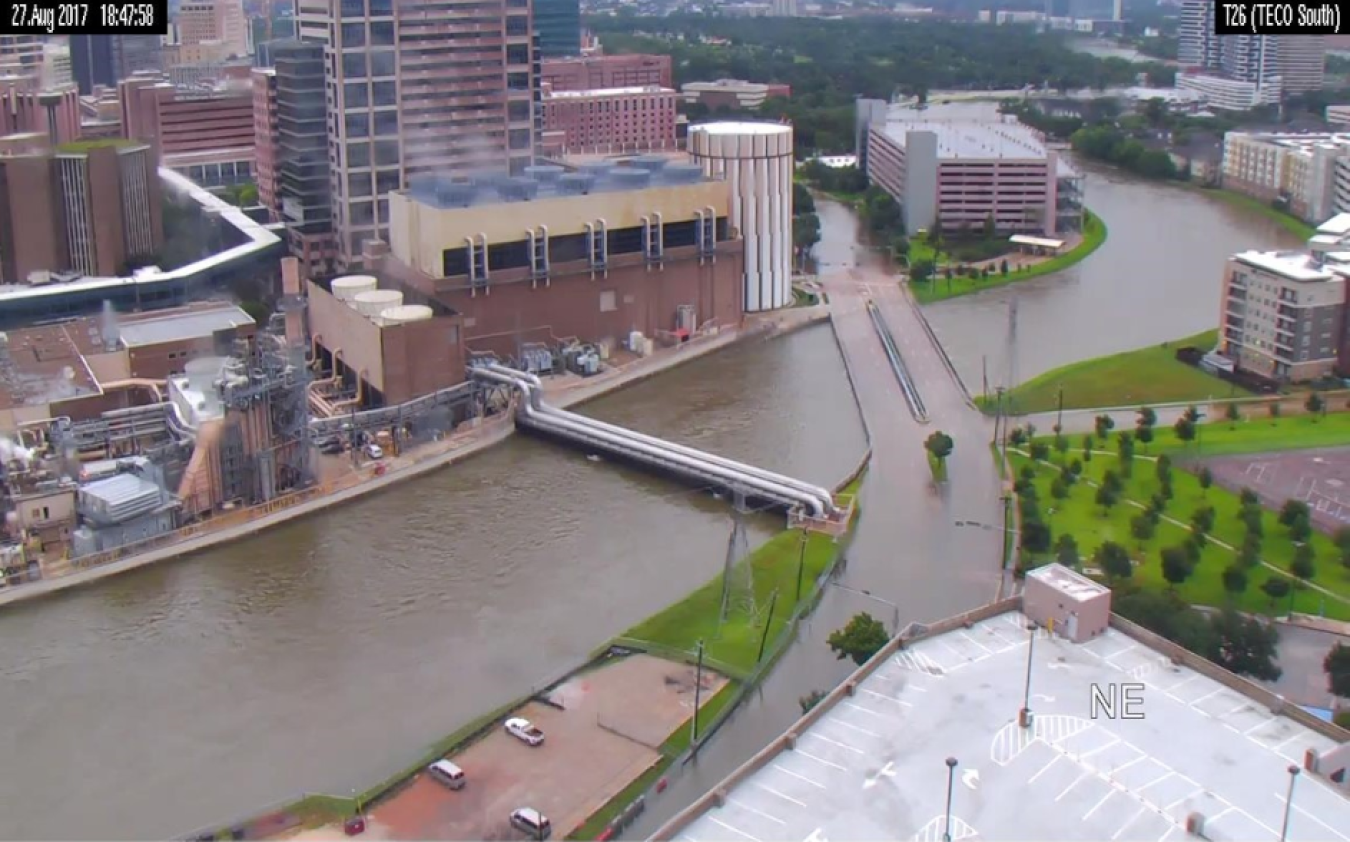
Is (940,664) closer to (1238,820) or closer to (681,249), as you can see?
(1238,820)

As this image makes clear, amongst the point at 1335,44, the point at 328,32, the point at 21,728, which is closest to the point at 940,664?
the point at 21,728

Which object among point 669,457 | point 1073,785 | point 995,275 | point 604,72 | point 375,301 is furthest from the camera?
point 604,72

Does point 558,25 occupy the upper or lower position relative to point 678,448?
upper

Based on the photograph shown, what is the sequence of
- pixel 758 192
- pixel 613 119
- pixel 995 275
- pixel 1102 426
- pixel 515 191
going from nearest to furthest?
pixel 1102 426
pixel 515 191
pixel 758 192
pixel 995 275
pixel 613 119

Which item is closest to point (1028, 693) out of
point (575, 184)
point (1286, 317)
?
point (1286, 317)

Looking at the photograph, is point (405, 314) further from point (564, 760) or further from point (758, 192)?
point (564, 760)

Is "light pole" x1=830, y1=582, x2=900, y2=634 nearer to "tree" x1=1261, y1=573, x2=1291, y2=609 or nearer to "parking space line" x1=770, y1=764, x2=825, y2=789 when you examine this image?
"tree" x1=1261, y1=573, x2=1291, y2=609
